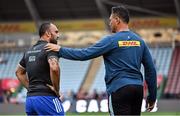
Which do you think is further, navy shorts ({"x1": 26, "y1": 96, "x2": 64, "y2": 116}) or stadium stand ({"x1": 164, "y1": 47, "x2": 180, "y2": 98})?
stadium stand ({"x1": 164, "y1": 47, "x2": 180, "y2": 98})

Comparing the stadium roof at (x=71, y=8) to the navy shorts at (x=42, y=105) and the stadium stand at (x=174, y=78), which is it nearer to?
the stadium stand at (x=174, y=78)

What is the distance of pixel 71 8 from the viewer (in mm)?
39281

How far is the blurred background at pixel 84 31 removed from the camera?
122 ft

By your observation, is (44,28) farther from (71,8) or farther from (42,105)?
(71,8)

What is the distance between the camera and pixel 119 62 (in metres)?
7.55

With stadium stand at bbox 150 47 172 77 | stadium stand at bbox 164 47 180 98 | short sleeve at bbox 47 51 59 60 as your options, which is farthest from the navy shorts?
stadium stand at bbox 150 47 172 77

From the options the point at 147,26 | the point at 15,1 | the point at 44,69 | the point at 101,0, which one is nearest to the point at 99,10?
the point at 101,0

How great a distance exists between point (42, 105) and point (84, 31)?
31874 millimetres

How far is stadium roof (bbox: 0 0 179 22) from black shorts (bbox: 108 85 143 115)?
98.7 feet

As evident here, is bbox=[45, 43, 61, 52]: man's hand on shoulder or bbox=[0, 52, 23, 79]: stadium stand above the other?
bbox=[45, 43, 61, 52]: man's hand on shoulder

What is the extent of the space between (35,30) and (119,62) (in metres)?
32.9

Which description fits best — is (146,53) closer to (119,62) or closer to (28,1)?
(119,62)

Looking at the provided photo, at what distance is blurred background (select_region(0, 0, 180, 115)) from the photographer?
37125 mm

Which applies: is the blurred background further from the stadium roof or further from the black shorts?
the black shorts
